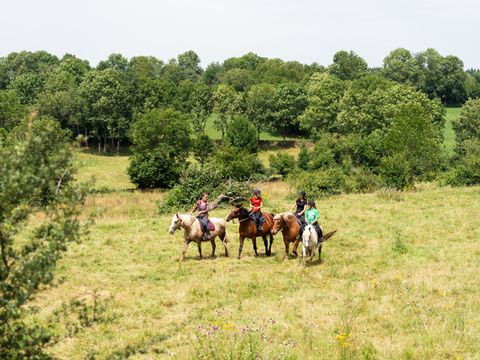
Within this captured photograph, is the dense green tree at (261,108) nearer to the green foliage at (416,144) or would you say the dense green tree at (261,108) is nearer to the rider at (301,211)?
the green foliage at (416,144)

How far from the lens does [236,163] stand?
51781 mm

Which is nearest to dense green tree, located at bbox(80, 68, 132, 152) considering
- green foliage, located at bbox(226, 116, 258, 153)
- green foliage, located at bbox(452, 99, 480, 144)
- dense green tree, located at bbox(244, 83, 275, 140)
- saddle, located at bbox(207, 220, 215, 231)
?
green foliage, located at bbox(226, 116, 258, 153)

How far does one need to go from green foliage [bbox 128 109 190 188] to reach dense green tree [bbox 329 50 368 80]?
62.2 m

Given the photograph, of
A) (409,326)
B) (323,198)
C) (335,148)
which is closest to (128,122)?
(335,148)

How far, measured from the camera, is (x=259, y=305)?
46.8 ft

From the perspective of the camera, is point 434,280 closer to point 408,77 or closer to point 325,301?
point 325,301

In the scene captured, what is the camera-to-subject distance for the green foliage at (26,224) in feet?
19.8

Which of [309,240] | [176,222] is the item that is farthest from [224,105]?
[309,240]

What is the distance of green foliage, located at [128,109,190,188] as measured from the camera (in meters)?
52.5

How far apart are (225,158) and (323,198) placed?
18.7 metres

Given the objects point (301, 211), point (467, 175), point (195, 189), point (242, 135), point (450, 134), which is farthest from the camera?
point (450, 134)

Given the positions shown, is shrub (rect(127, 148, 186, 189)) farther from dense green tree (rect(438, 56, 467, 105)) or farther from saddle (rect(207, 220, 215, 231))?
dense green tree (rect(438, 56, 467, 105))

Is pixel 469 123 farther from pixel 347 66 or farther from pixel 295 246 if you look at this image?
pixel 295 246

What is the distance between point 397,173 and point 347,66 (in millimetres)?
80614
